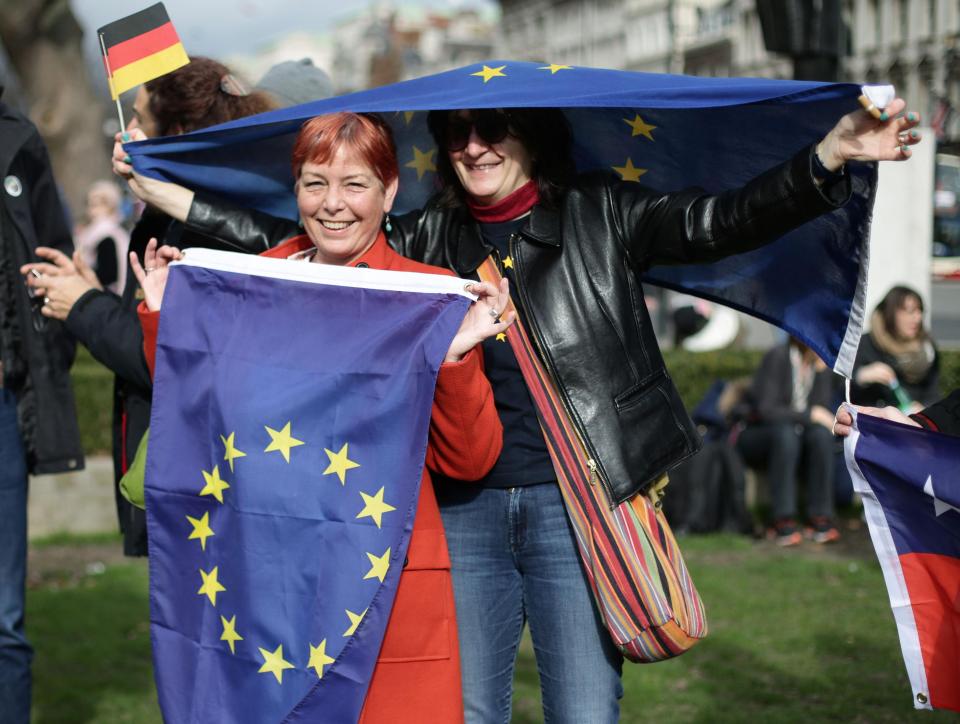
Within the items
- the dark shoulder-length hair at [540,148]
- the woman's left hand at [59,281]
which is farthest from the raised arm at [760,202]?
the woman's left hand at [59,281]

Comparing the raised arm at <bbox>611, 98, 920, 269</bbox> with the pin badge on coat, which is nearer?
the raised arm at <bbox>611, 98, 920, 269</bbox>

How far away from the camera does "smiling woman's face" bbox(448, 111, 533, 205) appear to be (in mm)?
3146

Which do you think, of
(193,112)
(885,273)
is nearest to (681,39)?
(885,273)

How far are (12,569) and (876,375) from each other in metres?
5.55

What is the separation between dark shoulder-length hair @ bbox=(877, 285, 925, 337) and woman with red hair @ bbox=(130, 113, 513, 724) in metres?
5.56

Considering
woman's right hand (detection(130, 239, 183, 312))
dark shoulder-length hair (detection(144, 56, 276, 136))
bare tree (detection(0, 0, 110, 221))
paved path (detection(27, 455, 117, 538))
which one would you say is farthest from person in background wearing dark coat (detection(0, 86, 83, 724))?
bare tree (detection(0, 0, 110, 221))

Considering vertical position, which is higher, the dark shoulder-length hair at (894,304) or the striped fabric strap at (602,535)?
the striped fabric strap at (602,535)

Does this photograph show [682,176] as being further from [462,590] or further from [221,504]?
[221,504]

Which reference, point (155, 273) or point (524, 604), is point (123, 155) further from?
point (524, 604)

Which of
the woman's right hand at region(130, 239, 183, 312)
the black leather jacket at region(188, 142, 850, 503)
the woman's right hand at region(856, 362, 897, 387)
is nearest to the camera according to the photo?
the black leather jacket at region(188, 142, 850, 503)

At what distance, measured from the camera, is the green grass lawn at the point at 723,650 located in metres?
5.20

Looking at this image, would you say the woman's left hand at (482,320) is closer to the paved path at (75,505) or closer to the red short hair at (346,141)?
the red short hair at (346,141)

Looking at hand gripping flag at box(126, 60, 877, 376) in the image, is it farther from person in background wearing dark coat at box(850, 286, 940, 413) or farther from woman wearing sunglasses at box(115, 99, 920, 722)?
person in background wearing dark coat at box(850, 286, 940, 413)

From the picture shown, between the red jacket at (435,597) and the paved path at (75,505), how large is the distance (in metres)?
6.00
